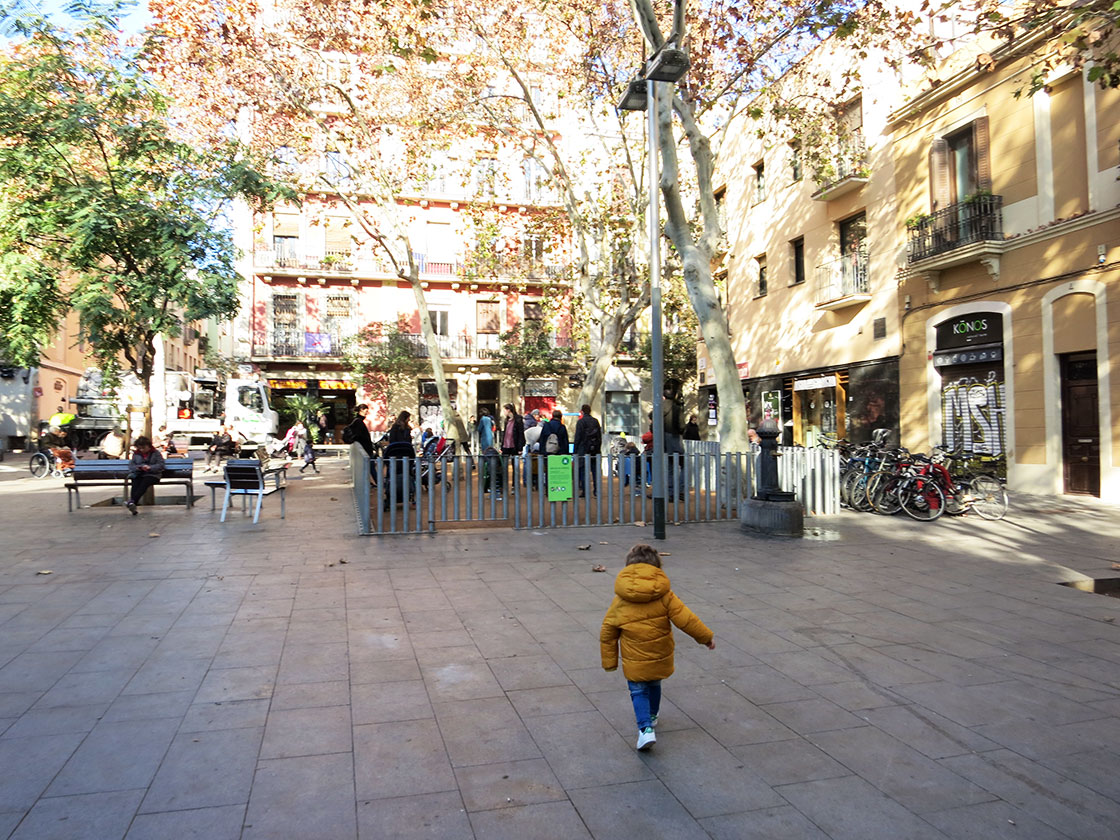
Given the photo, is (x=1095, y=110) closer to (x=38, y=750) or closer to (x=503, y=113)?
(x=503, y=113)

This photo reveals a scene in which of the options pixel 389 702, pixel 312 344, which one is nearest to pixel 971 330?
pixel 389 702

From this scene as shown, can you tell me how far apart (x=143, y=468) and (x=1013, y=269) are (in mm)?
16425

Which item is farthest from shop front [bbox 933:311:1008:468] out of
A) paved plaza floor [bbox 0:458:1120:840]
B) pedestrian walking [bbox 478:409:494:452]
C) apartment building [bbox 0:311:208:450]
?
apartment building [bbox 0:311:208:450]

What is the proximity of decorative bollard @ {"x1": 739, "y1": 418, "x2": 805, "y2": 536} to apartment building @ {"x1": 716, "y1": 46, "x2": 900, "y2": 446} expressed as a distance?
622 centimetres

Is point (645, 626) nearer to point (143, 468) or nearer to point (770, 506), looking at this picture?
point (770, 506)

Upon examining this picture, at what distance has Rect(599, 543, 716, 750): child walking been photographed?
342 cm

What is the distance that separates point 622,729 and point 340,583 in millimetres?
3949

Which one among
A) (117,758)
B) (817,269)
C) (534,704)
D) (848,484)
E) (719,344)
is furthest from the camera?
(817,269)

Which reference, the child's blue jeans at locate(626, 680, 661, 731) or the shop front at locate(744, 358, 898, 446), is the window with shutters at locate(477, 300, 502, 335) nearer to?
the shop front at locate(744, 358, 898, 446)

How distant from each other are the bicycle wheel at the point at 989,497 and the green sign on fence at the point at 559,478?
625 cm

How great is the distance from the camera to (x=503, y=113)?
54.7ft

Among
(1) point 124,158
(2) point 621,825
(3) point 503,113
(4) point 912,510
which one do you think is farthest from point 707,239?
(2) point 621,825

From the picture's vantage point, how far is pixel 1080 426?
44.4 ft

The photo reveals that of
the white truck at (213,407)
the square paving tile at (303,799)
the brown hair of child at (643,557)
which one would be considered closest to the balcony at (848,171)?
the brown hair of child at (643,557)
